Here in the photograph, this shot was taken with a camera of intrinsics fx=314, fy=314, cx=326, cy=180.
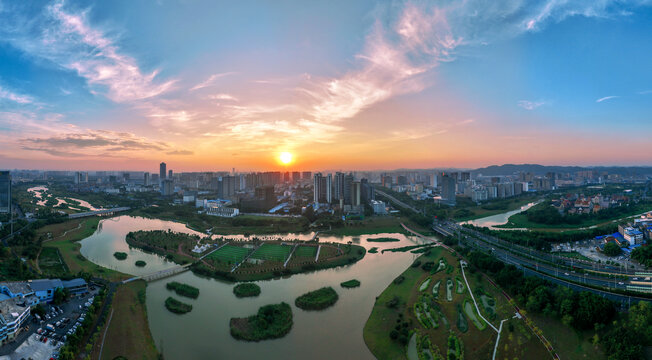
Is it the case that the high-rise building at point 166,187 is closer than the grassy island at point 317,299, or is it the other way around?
the grassy island at point 317,299

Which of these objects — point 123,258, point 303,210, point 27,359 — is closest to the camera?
point 27,359

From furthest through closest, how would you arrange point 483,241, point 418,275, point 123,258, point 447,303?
point 483,241 < point 123,258 < point 418,275 < point 447,303

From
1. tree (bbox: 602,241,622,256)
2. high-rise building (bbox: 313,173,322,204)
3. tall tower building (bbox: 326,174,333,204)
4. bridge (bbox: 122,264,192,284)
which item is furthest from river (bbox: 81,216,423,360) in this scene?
high-rise building (bbox: 313,173,322,204)

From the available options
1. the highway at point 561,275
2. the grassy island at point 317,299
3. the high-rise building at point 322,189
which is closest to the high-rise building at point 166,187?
the high-rise building at point 322,189

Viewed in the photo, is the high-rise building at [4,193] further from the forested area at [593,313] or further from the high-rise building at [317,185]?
the forested area at [593,313]

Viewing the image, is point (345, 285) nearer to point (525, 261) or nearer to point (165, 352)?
point (165, 352)

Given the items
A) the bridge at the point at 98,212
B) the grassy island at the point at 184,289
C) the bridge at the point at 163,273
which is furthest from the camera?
the bridge at the point at 98,212

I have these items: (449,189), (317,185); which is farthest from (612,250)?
(317,185)

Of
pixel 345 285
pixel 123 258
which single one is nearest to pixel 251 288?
pixel 345 285
